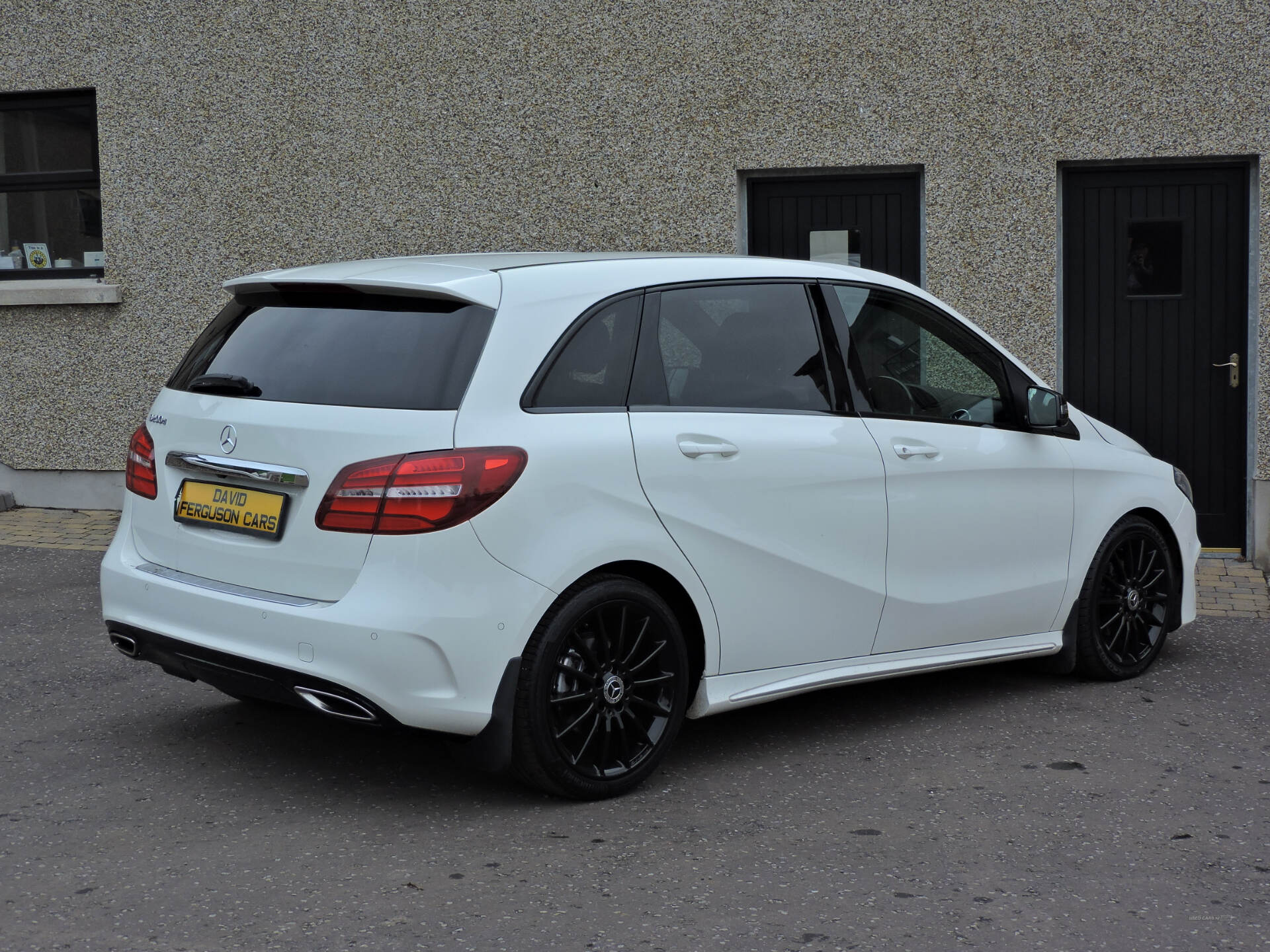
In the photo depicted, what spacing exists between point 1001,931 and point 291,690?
1980 mm

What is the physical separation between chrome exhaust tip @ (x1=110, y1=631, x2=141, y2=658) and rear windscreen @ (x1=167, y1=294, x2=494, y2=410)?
80 cm

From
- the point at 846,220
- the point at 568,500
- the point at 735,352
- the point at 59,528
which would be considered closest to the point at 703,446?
the point at 735,352

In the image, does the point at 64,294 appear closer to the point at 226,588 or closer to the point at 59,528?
the point at 59,528

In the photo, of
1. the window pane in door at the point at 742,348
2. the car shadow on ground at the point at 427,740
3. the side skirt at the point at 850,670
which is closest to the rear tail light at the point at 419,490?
the car shadow on ground at the point at 427,740

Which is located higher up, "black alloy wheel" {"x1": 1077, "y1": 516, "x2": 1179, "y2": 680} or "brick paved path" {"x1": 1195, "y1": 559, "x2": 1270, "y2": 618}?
"black alloy wheel" {"x1": 1077, "y1": 516, "x2": 1179, "y2": 680}

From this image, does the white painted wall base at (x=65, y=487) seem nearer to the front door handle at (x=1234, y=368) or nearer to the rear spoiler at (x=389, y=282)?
the rear spoiler at (x=389, y=282)

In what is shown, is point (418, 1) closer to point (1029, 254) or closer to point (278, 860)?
point (1029, 254)

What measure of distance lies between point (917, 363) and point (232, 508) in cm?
245

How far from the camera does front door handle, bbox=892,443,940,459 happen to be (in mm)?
5133

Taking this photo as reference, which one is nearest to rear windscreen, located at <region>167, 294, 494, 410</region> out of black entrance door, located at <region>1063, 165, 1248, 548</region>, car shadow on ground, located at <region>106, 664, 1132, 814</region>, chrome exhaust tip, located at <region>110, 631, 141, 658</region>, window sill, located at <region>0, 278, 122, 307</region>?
chrome exhaust tip, located at <region>110, 631, 141, 658</region>

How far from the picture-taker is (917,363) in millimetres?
5320

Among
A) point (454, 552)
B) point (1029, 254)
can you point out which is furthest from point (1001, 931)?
point (1029, 254)

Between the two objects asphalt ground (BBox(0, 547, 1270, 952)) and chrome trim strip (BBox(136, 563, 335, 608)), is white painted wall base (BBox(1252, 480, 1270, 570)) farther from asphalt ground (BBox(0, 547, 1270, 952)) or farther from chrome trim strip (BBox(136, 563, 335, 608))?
chrome trim strip (BBox(136, 563, 335, 608))

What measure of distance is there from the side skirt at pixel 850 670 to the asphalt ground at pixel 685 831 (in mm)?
225
